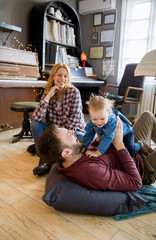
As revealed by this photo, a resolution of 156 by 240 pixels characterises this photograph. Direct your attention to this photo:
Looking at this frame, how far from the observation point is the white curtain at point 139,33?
366cm

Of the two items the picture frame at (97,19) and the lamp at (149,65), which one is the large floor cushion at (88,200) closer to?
the lamp at (149,65)

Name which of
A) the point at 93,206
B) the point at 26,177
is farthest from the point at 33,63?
the point at 93,206

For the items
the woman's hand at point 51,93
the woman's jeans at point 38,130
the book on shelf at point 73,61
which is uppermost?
the book on shelf at point 73,61

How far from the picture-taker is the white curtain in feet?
12.0

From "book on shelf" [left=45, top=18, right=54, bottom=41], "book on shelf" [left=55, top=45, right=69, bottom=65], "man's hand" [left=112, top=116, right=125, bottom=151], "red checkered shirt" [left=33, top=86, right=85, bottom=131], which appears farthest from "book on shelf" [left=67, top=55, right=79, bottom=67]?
"man's hand" [left=112, top=116, right=125, bottom=151]

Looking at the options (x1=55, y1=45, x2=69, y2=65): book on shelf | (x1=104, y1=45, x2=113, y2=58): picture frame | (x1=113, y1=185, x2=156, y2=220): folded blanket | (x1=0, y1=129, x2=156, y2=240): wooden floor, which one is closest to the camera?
(x1=0, y1=129, x2=156, y2=240): wooden floor

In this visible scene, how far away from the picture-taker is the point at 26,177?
5.34ft

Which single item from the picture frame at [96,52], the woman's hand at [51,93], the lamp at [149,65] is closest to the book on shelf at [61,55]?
the picture frame at [96,52]

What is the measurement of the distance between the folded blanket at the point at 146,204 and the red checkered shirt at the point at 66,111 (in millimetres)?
824

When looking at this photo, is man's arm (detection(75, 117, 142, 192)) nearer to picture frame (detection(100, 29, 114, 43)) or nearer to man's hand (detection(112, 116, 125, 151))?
man's hand (detection(112, 116, 125, 151))

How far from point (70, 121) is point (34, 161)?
55 centimetres

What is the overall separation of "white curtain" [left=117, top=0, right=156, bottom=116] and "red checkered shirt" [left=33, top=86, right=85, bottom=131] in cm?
239

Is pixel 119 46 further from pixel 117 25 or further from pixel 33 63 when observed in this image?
pixel 33 63

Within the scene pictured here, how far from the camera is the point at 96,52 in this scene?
4.44 m
